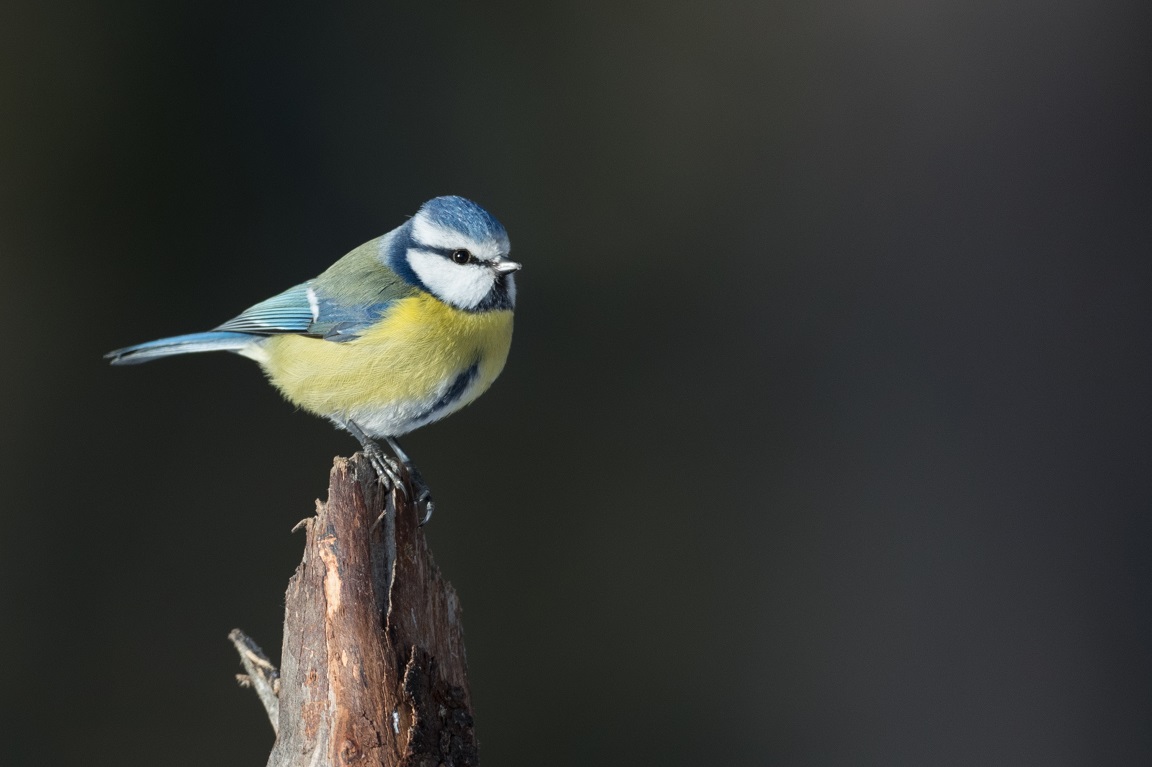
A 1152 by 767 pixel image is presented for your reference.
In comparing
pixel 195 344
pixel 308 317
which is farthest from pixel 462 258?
pixel 195 344

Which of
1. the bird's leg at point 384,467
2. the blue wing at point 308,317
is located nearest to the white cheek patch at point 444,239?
the blue wing at point 308,317

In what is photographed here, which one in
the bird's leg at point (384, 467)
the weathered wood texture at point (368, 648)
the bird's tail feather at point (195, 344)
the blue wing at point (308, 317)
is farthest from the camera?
the bird's tail feather at point (195, 344)

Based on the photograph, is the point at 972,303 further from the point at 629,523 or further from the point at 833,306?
the point at 629,523

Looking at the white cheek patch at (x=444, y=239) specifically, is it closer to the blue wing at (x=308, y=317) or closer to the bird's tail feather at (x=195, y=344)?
the blue wing at (x=308, y=317)

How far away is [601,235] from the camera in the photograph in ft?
9.14

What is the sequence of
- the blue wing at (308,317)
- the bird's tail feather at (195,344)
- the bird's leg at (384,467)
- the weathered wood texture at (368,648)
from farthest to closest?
the bird's tail feather at (195,344) < the blue wing at (308,317) < the bird's leg at (384,467) < the weathered wood texture at (368,648)

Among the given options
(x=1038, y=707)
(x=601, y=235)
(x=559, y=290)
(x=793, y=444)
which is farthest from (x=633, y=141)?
(x=1038, y=707)

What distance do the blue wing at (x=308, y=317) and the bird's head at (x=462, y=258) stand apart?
0.09m

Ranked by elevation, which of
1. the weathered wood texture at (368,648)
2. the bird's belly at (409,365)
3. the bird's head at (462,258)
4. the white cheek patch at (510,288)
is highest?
the bird's head at (462,258)

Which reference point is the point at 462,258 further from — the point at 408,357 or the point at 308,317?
the point at 308,317

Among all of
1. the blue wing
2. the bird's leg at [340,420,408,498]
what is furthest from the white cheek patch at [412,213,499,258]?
the bird's leg at [340,420,408,498]

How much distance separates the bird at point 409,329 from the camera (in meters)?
1.60

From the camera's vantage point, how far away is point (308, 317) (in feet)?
5.74

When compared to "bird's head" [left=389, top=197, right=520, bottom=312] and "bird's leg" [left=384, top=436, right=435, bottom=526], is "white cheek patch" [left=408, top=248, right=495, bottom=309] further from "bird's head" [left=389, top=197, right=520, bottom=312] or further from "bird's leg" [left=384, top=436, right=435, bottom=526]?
"bird's leg" [left=384, top=436, right=435, bottom=526]
